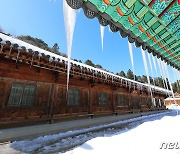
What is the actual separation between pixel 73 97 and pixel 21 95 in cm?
343

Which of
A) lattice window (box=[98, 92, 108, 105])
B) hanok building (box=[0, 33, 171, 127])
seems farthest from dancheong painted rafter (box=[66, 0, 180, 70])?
lattice window (box=[98, 92, 108, 105])

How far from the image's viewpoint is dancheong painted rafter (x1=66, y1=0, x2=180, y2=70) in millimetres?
1202

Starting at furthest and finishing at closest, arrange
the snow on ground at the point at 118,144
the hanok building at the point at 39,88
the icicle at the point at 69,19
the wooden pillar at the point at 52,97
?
the wooden pillar at the point at 52,97, the hanok building at the point at 39,88, the snow on ground at the point at 118,144, the icicle at the point at 69,19

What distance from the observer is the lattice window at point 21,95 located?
6.12 m

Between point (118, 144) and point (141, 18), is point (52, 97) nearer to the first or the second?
point (118, 144)

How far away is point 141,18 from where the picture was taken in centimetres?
140

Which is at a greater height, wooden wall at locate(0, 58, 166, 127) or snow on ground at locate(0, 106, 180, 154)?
wooden wall at locate(0, 58, 166, 127)

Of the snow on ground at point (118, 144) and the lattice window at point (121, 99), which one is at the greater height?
the lattice window at point (121, 99)

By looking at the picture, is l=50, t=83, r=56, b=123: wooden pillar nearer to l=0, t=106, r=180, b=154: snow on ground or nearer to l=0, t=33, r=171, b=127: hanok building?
l=0, t=33, r=171, b=127: hanok building

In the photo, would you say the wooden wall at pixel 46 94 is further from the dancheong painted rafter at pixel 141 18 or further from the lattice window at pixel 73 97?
the dancheong painted rafter at pixel 141 18

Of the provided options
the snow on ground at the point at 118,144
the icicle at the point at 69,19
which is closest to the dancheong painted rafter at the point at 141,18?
the icicle at the point at 69,19

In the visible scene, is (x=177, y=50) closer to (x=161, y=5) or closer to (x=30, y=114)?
(x=161, y=5)

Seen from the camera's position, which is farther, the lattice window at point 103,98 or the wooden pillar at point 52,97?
the lattice window at point 103,98

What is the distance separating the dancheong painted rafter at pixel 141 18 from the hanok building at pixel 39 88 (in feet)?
9.64
